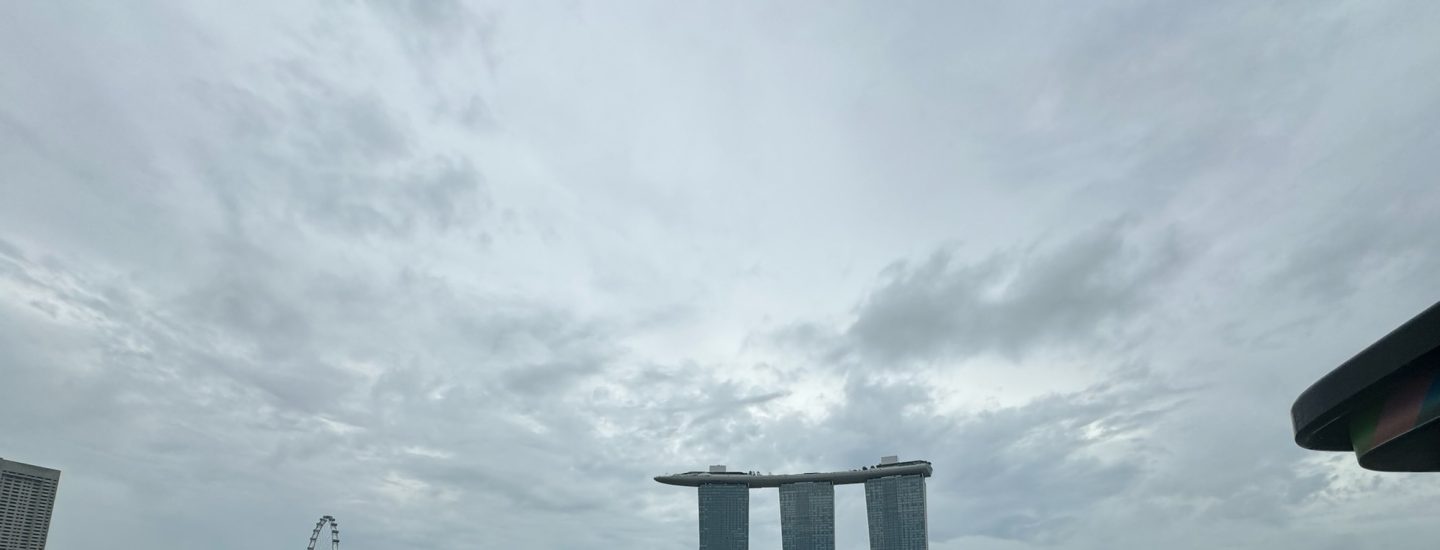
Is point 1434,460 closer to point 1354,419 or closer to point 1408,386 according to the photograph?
point 1354,419

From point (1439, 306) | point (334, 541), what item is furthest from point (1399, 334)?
point (334, 541)

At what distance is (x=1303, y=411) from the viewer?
57969mm

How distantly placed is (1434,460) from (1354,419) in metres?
7.65

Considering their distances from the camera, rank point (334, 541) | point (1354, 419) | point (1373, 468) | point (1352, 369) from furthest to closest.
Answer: point (334, 541) < point (1373, 468) < point (1354, 419) < point (1352, 369)

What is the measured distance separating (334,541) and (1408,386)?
487 feet

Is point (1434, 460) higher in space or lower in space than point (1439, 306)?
lower

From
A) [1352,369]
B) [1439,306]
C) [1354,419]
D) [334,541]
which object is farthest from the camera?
[334,541]

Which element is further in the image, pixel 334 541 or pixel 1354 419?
pixel 334 541

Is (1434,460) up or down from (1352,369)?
down

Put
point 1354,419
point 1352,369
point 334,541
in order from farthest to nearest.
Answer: point 334,541 < point 1354,419 < point 1352,369

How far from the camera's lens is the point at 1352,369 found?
51.6 m

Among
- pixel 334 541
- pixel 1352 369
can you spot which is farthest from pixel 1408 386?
pixel 334 541

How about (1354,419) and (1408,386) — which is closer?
(1408,386)

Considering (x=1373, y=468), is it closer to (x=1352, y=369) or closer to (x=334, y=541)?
(x=1352, y=369)
